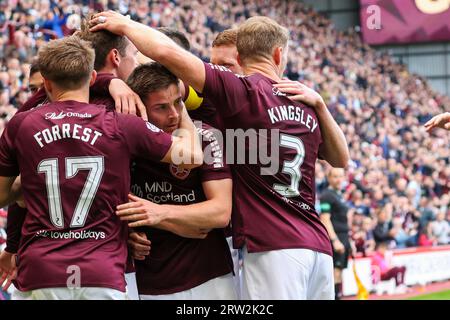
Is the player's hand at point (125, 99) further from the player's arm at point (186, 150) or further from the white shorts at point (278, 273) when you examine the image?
the white shorts at point (278, 273)

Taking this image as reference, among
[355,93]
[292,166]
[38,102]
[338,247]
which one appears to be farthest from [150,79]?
[355,93]

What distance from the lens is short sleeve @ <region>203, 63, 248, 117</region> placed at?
12.7 ft

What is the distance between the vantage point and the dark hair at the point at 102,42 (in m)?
4.05

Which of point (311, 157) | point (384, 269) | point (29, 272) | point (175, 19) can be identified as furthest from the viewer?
point (175, 19)

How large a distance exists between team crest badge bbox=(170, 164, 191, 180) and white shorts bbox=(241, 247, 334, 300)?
1.62 ft

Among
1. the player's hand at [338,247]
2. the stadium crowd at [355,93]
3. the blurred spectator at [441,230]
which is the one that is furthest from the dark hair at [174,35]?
the blurred spectator at [441,230]

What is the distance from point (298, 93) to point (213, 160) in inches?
23.4

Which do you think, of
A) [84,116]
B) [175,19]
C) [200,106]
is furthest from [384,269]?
[84,116]

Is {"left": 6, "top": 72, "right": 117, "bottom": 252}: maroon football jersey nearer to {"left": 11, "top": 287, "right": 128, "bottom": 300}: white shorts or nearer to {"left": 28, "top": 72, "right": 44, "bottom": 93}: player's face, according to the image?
{"left": 28, "top": 72, "right": 44, "bottom": 93}: player's face

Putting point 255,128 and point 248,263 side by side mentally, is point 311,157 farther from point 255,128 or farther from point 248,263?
point 248,263

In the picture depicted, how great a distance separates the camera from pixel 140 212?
144 inches

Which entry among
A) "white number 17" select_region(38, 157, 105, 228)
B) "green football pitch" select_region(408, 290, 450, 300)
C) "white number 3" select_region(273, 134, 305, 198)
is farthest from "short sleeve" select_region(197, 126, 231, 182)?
"green football pitch" select_region(408, 290, 450, 300)

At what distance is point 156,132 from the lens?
369 centimetres

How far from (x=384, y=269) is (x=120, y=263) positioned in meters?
9.61
